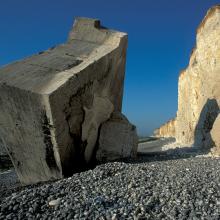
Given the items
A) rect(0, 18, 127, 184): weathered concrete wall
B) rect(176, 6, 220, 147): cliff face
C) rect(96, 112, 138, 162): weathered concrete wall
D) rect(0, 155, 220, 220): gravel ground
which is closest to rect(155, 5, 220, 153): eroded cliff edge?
rect(176, 6, 220, 147): cliff face

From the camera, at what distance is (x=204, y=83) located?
17.1m

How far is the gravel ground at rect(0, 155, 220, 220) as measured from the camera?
552 centimetres

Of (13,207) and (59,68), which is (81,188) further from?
(59,68)

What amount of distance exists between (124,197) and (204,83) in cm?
1188

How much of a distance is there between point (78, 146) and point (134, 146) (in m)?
1.90

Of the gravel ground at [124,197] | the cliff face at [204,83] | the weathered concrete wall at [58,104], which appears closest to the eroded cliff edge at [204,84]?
the cliff face at [204,83]

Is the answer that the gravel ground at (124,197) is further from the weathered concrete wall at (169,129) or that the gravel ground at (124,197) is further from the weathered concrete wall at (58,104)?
the weathered concrete wall at (169,129)

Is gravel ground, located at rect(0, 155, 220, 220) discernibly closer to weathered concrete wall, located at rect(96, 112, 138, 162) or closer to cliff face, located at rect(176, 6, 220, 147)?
weathered concrete wall, located at rect(96, 112, 138, 162)

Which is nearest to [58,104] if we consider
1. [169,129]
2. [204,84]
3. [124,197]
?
[124,197]

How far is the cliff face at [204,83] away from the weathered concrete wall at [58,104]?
5.77 meters

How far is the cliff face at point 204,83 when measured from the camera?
15.4m

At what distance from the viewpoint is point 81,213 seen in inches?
217

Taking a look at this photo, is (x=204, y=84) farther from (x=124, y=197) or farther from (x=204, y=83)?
(x=124, y=197)

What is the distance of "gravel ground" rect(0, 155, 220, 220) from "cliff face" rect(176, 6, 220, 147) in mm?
7102
